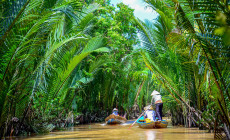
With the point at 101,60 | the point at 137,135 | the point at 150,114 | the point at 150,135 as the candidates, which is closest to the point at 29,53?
the point at 137,135

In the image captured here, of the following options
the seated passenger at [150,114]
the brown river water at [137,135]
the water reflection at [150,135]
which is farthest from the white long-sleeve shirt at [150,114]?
the water reflection at [150,135]

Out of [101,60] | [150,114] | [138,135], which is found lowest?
[138,135]

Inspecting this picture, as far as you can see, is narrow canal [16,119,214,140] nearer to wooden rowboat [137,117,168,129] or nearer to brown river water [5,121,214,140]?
brown river water [5,121,214,140]

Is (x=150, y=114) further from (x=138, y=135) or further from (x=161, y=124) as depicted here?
(x=138, y=135)

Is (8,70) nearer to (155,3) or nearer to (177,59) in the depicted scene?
(177,59)

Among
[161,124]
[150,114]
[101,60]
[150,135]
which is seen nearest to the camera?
[150,135]

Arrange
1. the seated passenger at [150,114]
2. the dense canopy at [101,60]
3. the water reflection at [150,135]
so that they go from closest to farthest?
the dense canopy at [101,60], the water reflection at [150,135], the seated passenger at [150,114]

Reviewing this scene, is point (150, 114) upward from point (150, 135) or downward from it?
upward

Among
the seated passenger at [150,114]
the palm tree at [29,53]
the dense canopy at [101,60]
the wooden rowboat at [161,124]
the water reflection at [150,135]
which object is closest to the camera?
the dense canopy at [101,60]

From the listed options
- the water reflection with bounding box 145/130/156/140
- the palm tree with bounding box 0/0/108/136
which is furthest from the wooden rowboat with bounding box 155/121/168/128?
the palm tree with bounding box 0/0/108/136

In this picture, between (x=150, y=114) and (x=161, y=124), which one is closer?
(x=161, y=124)

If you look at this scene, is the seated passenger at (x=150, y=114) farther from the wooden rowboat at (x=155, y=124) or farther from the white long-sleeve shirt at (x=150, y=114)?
the wooden rowboat at (x=155, y=124)

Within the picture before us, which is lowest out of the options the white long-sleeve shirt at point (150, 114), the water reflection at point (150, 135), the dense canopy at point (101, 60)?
the water reflection at point (150, 135)

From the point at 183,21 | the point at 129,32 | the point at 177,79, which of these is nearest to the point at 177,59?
the point at 177,79
